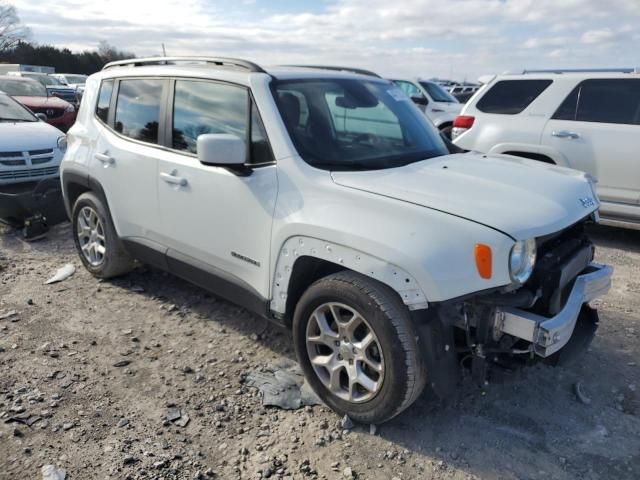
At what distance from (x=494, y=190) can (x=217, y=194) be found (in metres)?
1.66

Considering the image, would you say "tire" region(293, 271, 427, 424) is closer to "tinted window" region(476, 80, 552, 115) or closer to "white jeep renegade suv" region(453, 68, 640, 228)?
"white jeep renegade suv" region(453, 68, 640, 228)

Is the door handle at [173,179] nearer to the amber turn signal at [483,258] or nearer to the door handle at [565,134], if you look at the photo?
the amber turn signal at [483,258]

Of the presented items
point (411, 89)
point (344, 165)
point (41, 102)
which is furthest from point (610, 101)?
point (41, 102)

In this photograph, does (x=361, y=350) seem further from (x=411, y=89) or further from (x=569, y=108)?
(x=411, y=89)

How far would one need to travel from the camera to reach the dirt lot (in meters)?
2.66

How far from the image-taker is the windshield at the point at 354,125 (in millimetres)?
A: 3148

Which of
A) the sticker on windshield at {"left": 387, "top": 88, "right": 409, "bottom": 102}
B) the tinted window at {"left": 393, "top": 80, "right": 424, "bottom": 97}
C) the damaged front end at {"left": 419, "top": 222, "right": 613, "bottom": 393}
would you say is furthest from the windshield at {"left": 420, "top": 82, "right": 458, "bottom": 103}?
the damaged front end at {"left": 419, "top": 222, "right": 613, "bottom": 393}

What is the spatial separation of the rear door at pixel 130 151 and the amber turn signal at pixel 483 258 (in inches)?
95.6

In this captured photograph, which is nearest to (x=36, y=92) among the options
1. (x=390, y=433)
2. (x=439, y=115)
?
(x=439, y=115)

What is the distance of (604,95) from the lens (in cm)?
599

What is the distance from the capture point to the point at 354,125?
3.50m

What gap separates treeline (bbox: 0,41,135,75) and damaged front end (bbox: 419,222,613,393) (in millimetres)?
54745

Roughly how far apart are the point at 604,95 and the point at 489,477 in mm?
5005

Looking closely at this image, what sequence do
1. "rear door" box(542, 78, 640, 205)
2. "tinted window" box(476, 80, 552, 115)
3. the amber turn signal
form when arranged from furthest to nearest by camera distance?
"tinted window" box(476, 80, 552, 115) < "rear door" box(542, 78, 640, 205) < the amber turn signal
